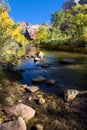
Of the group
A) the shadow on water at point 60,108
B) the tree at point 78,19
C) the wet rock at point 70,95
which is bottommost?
the shadow on water at point 60,108

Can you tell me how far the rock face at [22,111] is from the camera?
373 inches

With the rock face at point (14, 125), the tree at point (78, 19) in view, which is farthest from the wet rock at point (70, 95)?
the tree at point (78, 19)

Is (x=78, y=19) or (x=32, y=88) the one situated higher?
(x=78, y=19)

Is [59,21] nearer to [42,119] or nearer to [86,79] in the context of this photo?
[86,79]

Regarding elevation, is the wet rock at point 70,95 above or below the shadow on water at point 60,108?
above

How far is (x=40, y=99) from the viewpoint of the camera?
11281mm

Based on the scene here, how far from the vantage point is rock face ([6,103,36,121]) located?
373 inches

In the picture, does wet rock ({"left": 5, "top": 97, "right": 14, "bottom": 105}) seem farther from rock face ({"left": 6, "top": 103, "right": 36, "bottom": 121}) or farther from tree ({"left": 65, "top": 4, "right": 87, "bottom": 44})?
tree ({"left": 65, "top": 4, "right": 87, "bottom": 44})

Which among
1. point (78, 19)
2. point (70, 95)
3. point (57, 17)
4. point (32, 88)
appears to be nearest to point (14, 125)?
point (70, 95)

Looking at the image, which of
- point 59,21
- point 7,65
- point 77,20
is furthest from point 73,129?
point 59,21

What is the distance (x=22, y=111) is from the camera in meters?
9.70

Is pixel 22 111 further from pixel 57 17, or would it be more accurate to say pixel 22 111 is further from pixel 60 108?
pixel 57 17

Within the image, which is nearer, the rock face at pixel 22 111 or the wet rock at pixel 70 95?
the rock face at pixel 22 111

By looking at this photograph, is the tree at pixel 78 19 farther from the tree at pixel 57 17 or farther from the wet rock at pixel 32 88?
the wet rock at pixel 32 88
